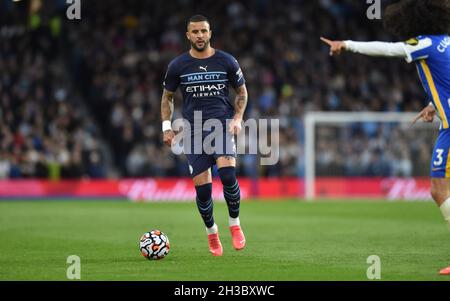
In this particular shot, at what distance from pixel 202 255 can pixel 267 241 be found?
8.06ft

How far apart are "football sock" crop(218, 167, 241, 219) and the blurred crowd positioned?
1732cm

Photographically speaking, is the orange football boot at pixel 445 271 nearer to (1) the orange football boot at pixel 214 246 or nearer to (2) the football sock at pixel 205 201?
(1) the orange football boot at pixel 214 246

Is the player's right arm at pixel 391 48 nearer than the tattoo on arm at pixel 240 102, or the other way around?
the player's right arm at pixel 391 48

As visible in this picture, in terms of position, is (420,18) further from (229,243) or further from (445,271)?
(229,243)

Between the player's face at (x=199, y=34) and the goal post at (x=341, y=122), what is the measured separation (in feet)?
62.0

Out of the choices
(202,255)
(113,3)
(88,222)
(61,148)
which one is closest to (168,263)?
(202,255)

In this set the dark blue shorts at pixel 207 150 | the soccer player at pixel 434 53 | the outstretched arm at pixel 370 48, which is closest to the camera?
the outstretched arm at pixel 370 48

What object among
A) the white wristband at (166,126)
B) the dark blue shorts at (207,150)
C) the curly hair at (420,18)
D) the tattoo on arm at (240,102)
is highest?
the curly hair at (420,18)

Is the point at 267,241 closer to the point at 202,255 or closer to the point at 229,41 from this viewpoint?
the point at 202,255

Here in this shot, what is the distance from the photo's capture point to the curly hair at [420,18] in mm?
9219

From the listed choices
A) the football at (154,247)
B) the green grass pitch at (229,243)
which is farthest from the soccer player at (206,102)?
the green grass pitch at (229,243)

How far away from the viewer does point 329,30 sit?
33594 mm

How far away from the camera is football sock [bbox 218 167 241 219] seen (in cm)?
1136

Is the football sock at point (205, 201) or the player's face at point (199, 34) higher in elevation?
the player's face at point (199, 34)
